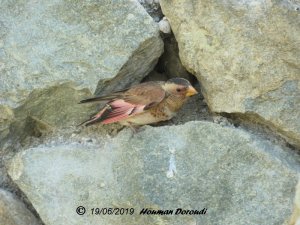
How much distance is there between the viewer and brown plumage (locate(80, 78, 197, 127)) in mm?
3537

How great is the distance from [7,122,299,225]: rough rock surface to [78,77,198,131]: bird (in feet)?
0.32

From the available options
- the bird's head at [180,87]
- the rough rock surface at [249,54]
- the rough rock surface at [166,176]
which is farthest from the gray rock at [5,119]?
the rough rock surface at [249,54]

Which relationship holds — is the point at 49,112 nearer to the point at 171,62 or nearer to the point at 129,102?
the point at 129,102

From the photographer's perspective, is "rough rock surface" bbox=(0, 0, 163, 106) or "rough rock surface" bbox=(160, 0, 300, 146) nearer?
"rough rock surface" bbox=(160, 0, 300, 146)

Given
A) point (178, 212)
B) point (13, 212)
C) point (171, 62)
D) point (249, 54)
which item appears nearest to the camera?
point (178, 212)

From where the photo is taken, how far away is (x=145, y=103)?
3.58 metres

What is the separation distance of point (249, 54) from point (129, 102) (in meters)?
0.64

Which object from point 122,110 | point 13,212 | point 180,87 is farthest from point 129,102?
point 13,212

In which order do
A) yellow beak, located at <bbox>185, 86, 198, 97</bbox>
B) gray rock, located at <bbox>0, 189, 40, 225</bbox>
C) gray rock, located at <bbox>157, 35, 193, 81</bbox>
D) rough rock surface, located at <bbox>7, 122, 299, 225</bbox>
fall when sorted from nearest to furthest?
rough rock surface, located at <bbox>7, 122, 299, 225</bbox> < gray rock, located at <bbox>0, 189, 40, 225</bbox> < yellow beak, located at <bbox>185, 86, 198, 97</bbox> < gray rock, located at <bbox>157, 35, 193, 81</bbox>

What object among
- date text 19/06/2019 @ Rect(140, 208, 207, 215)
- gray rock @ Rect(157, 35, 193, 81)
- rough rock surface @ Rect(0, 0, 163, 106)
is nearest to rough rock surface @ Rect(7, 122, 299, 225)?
date text 19/06/2019 @ Rect(140, 208, 207, 215)

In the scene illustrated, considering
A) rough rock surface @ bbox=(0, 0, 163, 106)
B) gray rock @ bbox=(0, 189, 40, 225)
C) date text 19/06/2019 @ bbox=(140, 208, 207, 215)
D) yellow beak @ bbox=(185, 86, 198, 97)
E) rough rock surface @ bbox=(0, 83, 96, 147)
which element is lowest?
date text 19/06/2019 @ bbox=(140, 208, 207, 215)

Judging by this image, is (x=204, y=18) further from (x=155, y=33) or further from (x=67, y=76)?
(x=67, y=76)

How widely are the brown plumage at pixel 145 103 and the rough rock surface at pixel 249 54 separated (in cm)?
17

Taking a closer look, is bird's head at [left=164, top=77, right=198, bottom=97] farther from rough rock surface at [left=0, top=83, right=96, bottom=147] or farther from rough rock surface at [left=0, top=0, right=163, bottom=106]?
rough rock surface at [left=0, top=83, right=96, bottom=147]
